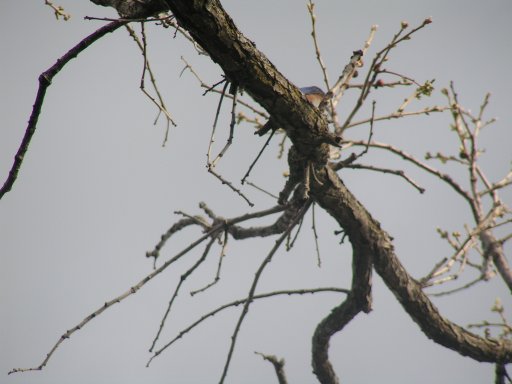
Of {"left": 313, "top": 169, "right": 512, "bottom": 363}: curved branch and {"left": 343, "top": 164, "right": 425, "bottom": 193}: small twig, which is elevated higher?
{"left": 343, "top": 164, "right": 425, "bottom": 193}: small twig

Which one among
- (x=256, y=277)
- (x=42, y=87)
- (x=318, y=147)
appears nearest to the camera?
(x=42, y=87)

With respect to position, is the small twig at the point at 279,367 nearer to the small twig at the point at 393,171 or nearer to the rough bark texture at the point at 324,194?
the rough bark texture at the point at 324,194

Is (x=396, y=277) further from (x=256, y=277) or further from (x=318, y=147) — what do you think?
(x=318, y=147)

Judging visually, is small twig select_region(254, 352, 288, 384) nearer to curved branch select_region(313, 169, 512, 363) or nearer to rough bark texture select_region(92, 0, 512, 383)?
rough bark texture select_region(92, 0, 512, 383)

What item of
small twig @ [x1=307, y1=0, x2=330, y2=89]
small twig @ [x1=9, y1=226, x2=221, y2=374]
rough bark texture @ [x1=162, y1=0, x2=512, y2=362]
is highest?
small twig @ [x1=307, y1=0, x2=330, y2=89]

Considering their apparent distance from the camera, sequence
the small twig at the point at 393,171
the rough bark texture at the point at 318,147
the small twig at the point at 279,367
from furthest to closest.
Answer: the small twig at the point at 279,367, the small twig at the point at 393,171, the rough bark texture at the point at 318,147

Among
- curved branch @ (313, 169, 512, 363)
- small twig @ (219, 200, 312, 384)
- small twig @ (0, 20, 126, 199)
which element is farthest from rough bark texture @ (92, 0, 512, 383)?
small twig @ (0, 20, 126, 199)

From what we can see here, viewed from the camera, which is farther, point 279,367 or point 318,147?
point 279,367

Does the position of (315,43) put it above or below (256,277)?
above

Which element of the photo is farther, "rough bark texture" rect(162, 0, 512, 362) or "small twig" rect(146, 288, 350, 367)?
"small twig" rect(146, 288, 350, 367)

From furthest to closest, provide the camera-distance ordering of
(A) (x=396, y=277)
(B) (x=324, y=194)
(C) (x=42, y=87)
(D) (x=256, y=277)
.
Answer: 1. (A) (x=396, y=277)
2. (D) (x=256, y=277)
3. (B) (x=324, y=194)
4. (C) (x=42, y=87)

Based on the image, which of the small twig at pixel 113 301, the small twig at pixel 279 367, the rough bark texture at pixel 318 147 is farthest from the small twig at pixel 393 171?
the small twig at pixel 279 367

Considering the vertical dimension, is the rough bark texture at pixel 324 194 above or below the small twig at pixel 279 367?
above

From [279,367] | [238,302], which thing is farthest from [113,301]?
[279,367]
